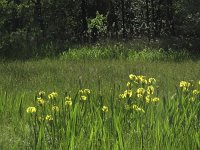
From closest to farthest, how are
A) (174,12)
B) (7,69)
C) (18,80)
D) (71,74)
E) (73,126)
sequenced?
(73,126)
(18,80)
(71,74)
(7,69)
(174,12)

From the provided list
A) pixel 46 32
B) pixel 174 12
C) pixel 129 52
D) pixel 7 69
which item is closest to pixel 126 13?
pixel 174 12

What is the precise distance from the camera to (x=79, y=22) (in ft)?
91.2

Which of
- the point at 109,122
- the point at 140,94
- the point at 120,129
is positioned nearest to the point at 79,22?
the point at 140,94

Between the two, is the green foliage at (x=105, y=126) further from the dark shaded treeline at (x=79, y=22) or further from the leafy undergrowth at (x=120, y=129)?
the dark shaded treeline at (x=79, y=22)

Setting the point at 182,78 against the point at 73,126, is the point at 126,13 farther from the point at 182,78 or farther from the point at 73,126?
the point at 73,126

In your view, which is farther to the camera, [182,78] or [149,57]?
[149,57]

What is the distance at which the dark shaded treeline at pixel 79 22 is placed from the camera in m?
18.5

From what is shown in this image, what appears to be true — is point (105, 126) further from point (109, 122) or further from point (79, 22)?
point (79, 22)

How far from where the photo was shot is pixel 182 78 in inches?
394

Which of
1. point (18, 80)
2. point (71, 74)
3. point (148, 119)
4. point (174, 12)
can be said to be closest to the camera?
point (148, 119)

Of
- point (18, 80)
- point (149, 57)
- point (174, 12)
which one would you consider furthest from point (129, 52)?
point (174, 12)

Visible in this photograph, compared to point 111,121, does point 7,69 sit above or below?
below

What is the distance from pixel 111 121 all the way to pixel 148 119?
0.41 metres

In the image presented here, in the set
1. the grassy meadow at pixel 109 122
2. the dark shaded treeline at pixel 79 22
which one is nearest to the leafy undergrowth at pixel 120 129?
the grassy meadow at pixel 109 122
